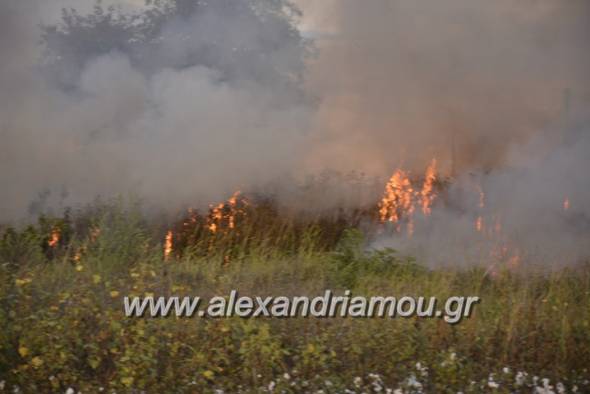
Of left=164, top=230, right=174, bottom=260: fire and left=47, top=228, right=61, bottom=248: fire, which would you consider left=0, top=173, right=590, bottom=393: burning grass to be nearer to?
left=47, top=228, right=61, bottom=248: fire

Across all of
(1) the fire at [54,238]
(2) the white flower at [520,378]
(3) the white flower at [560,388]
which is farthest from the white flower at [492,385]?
(1) the fire at [54,238]

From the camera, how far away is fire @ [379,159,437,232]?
351 inches

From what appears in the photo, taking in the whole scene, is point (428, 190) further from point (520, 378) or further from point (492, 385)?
point (492, 385)

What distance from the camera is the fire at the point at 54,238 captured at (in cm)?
714

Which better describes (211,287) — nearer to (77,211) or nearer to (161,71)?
(77,211)

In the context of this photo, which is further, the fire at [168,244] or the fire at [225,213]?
the fire at [225,213]

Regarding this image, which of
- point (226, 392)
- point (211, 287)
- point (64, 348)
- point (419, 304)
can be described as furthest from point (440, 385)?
point (64, 348)

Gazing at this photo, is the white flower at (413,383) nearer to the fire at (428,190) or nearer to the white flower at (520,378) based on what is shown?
the white flower at (520,378)

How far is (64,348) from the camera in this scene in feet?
15.9

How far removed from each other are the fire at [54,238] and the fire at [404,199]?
148 inches

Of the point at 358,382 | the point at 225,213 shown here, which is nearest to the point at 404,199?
the point at 225,213

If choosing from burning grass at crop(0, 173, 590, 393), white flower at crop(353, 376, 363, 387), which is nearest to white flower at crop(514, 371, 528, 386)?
burning grass at crop(0, 173, 590, 393)

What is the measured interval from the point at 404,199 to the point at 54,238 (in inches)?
163

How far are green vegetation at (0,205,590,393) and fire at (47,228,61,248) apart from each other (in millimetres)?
481
